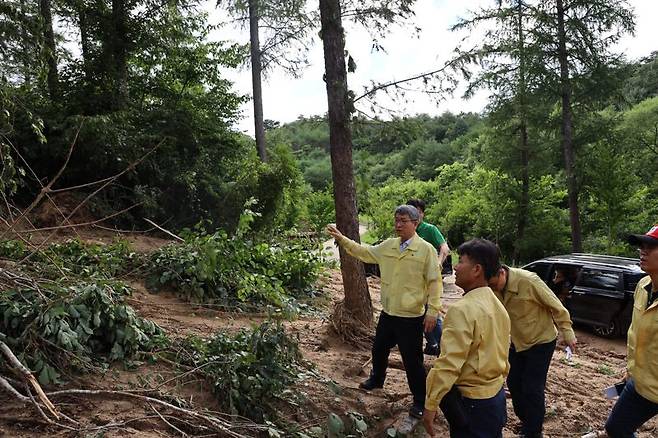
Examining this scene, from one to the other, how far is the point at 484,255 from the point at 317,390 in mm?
2333

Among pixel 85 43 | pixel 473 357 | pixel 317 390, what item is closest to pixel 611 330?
pixel 317 390

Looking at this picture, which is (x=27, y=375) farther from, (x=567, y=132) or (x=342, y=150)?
(x=567, y=132)

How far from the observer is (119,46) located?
1191 cm

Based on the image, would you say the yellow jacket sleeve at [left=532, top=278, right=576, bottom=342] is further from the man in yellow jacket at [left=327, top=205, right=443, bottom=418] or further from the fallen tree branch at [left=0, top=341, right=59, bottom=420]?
the fallen tree branch at [left=0, top=341, right=59, bottom=420]

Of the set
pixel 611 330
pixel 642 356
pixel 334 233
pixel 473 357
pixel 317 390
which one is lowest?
pixel 611 330

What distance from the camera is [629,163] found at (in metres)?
16.8

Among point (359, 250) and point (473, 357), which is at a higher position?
point (359, 250)

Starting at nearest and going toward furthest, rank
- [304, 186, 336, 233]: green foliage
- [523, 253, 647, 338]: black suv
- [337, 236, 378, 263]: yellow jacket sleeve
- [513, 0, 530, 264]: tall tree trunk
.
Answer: [337, 236, 378, 263]: yellow jacket sleeve
[523, 253, 647, 338]: black suv
[513, 0, 530, 264]: tall tree trunk
[304, 186, 336, 233]: green foliage

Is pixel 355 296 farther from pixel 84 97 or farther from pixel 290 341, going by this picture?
pixel 84 97

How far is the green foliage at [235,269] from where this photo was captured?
5.21m

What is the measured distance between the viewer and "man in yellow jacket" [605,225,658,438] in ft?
10.4

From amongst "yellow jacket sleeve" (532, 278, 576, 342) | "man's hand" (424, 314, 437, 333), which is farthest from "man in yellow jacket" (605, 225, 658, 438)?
"man's hand" (424, 314, 437, 333)

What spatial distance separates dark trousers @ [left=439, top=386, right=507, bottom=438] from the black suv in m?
6.93

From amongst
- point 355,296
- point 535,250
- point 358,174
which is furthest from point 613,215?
point 355,296
